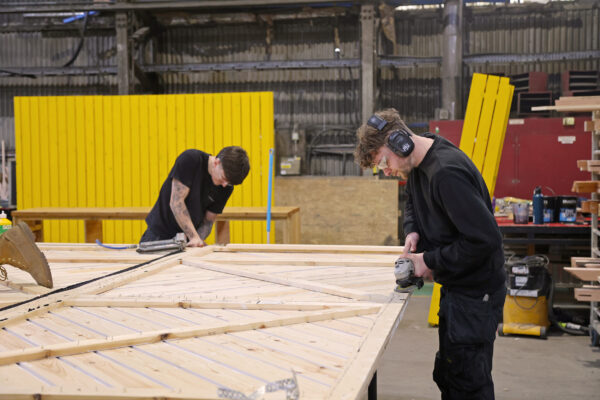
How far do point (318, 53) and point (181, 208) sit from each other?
380 inches

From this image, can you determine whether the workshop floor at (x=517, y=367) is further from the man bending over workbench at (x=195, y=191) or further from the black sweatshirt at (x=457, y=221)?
the black sweatshirt at (x=457, y=221)

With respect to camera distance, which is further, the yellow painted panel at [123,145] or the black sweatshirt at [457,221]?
the yellow painted panel at [123,145]

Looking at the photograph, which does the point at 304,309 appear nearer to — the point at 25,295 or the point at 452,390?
the point at 452,390

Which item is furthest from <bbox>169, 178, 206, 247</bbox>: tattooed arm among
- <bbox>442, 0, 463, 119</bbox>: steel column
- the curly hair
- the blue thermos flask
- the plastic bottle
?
<bbox>442, 0, 463, 119</bbox>: steel column

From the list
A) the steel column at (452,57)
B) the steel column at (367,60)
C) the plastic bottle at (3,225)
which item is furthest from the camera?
the steel column at (367,60)

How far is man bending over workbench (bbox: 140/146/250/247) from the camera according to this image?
14.0 ft

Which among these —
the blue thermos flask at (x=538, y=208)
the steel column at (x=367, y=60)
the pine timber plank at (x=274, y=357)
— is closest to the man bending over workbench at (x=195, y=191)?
the pine timber plank at (x=274, y=357)

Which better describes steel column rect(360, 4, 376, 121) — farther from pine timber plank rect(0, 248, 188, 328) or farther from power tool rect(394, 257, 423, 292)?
power tool rect(394, 257, 423, 292)

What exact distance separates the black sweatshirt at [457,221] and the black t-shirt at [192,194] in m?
2.33

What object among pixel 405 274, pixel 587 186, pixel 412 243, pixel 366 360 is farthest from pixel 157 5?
pixel 366 360

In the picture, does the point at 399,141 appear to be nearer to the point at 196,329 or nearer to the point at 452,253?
the point at 452,253

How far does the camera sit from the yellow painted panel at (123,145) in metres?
9.12

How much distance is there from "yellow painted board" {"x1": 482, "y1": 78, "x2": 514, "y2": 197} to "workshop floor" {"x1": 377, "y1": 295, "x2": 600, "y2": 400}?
1.63 meters

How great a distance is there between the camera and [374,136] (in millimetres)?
2461
